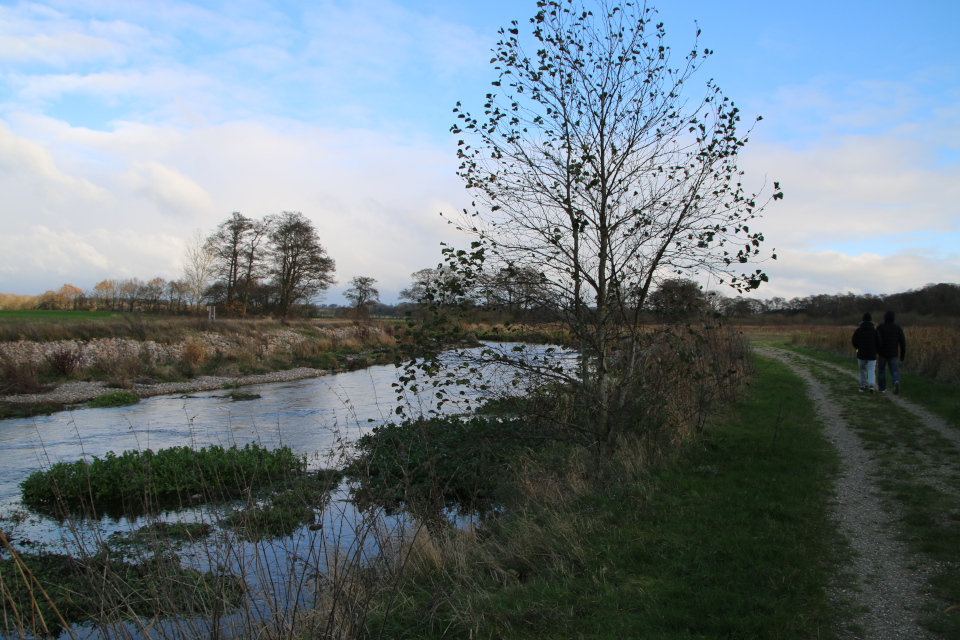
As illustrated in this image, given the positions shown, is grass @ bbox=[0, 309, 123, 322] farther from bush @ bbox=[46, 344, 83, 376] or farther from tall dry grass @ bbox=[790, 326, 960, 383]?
tall dry grass @ bbox=[790, 326, 960, 383]

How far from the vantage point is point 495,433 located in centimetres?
812

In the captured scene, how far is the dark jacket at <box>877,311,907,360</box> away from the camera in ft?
40.9

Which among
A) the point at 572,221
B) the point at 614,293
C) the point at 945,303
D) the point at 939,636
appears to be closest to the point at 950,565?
the point at 939,636

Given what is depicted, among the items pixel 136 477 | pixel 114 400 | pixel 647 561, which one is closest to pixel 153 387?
pixel 114 400

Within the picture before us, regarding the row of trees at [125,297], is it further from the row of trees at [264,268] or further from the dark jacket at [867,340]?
the dark jacket at [867,340]

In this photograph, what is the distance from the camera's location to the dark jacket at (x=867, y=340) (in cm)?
1264

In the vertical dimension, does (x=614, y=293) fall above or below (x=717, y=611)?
above

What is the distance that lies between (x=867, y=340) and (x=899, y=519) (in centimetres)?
908

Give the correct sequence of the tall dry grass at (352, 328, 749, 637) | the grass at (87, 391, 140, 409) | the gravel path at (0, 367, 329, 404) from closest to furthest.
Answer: the tall dry grass at (352, 328, 749, 637) → the grass at (87, 391, 140, 409) → the gravel path at (0, 367, 329, 404)

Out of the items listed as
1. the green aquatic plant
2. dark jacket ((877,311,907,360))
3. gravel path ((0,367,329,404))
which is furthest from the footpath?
gravel path ((0,367,329,404))

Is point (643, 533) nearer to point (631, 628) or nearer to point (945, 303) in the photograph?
point (631, 628)

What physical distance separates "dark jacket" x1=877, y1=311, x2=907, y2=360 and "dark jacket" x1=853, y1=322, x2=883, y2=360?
0.32 feet

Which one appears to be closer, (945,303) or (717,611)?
(717,611)

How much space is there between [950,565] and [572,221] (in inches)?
192
